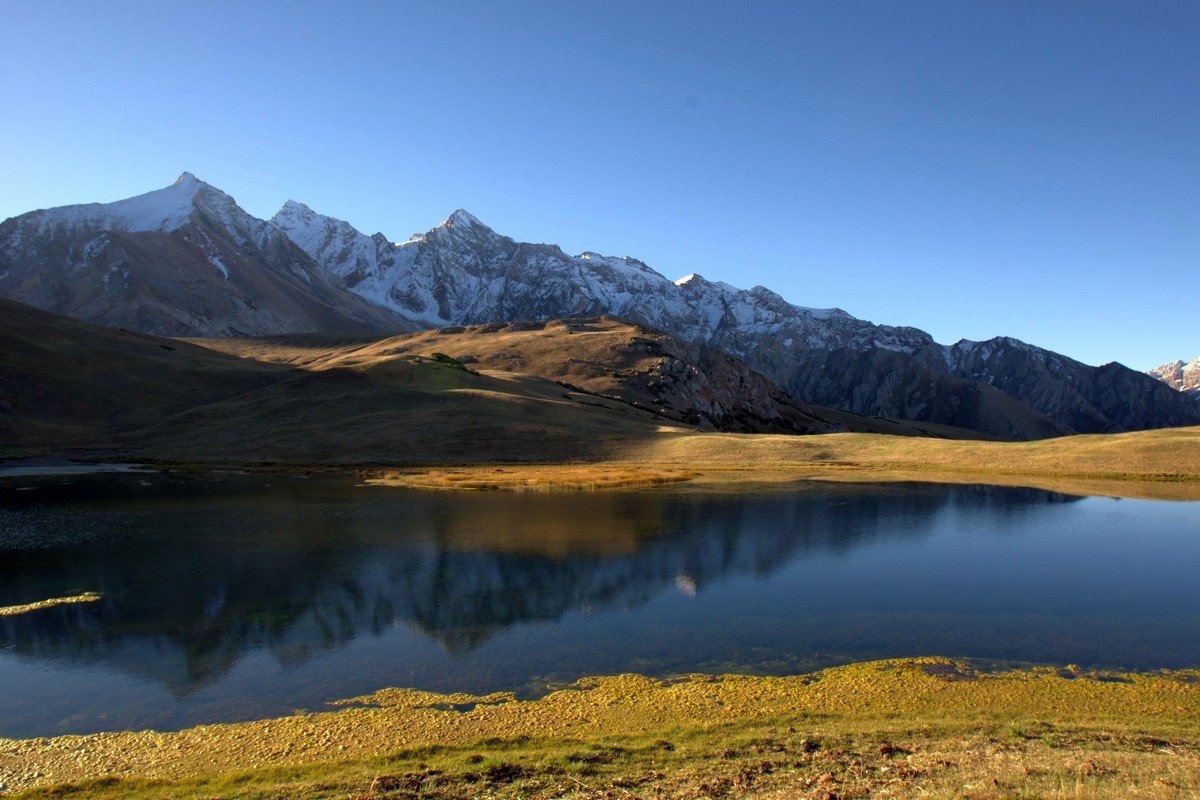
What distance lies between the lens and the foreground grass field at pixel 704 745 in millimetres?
13367

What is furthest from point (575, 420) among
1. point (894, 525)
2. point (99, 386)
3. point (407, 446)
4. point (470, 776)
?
point (470, 776)

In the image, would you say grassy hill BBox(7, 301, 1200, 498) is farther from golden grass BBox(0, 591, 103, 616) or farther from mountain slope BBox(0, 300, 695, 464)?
golden grass BBox(0, 591, 103, 616)

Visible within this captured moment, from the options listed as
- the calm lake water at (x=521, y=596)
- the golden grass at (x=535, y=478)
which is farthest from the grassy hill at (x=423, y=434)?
the calm lake water at (x=521, y=596)

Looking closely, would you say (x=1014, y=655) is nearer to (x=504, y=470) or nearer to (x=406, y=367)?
(x=504, y=470)

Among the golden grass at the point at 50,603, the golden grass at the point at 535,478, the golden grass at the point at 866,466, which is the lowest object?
the golden grass at the point at 50,603

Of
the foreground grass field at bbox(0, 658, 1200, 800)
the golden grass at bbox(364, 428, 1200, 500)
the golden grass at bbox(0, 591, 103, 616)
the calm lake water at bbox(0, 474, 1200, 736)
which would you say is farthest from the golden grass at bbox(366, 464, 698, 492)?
the foreground grass field at bbox(0, 658, 1200, 800)

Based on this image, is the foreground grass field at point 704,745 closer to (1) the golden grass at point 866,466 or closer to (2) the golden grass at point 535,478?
(2) the golden grass at point 535,478

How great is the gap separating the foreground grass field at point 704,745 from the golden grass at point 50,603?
14915mm

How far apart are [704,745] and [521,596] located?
16.3m

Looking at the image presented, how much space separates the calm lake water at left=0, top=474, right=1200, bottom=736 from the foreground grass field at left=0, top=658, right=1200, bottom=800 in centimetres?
194

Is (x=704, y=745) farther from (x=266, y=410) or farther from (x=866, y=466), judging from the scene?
(x=266, y=410)

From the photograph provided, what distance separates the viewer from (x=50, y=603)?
2989 cm

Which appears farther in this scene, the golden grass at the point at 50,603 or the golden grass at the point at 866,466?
the golden grass at the point at 866,466


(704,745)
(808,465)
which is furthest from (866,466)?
(704,745)
